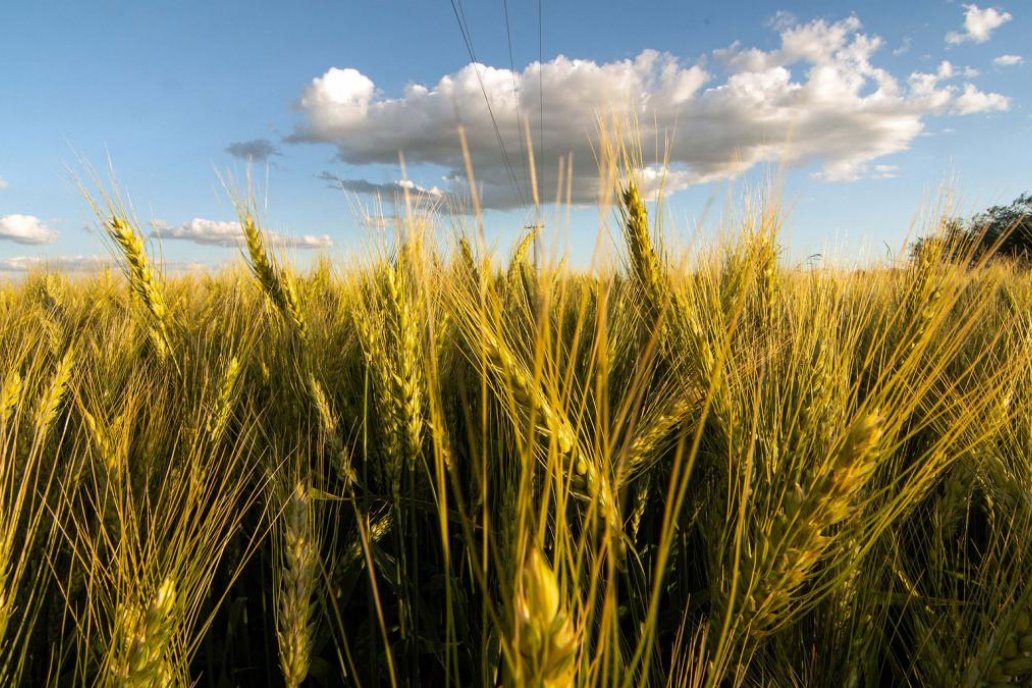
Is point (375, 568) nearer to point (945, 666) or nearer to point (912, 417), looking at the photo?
point (945, 666)

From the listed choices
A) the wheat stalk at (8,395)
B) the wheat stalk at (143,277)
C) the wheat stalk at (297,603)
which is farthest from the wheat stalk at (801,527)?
the wheat stalk at (143,277)

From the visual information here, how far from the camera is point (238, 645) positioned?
149 centimetres

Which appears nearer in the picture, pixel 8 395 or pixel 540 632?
pixel 540 632

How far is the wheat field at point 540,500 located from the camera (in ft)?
2.73

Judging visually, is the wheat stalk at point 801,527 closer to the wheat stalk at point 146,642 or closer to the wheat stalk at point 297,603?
the wheat stalk at point 297,603

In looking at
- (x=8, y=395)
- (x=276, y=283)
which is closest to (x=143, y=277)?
(x=276, y=283)

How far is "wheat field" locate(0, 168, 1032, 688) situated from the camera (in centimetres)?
83

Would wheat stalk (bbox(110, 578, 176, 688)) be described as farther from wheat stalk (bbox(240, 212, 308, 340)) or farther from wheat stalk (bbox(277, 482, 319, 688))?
wheat stalk (bbox(240, 212, 308, 340))

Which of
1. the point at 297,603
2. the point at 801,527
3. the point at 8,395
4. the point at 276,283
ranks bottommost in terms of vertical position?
the point at 297,603

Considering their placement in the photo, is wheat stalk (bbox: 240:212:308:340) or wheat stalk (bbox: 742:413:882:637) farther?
wheat stalk (bbox: 240:212:308:340)

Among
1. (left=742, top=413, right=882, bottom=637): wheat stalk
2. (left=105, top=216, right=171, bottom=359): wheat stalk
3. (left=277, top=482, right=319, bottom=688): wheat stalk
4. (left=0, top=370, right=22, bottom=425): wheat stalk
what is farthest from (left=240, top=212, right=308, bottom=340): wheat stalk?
(left=742, top=413, right=882, bottom=637): wheat stalk

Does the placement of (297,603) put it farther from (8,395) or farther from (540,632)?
(8,395)

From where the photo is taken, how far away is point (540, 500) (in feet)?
4.17

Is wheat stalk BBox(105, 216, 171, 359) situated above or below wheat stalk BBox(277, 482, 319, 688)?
above
